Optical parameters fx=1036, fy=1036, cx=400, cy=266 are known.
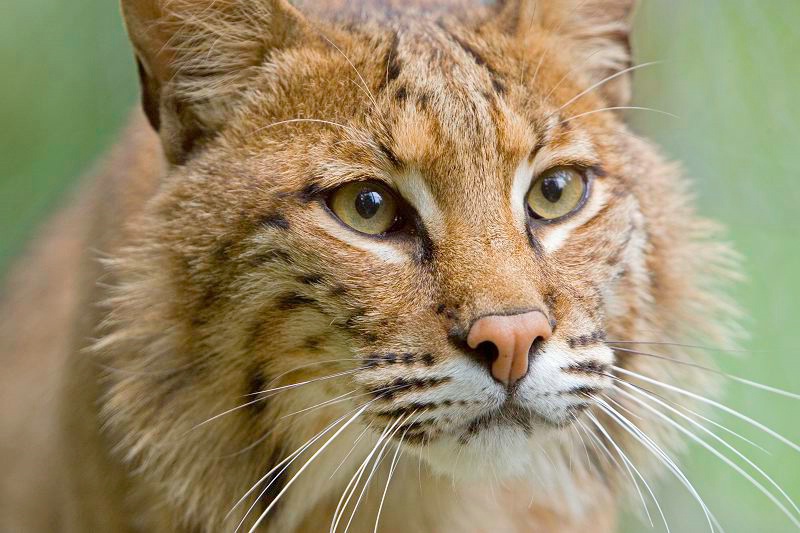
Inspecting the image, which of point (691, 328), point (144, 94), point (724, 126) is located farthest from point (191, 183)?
point (724, 126)

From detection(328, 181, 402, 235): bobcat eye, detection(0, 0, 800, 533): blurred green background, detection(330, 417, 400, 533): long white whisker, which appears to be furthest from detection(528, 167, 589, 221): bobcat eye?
detection(0, 0, 800, 533): blurred green background

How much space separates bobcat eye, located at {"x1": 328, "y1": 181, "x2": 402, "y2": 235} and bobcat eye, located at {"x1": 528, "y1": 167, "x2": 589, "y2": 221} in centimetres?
39

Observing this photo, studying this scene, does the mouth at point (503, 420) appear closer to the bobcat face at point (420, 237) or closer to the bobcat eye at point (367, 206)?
the bobcat face at point (420, 237)

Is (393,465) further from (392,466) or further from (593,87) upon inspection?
(593,87)

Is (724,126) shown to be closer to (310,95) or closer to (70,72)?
(310,95)

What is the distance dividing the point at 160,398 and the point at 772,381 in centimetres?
285

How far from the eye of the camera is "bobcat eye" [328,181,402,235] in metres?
2.67

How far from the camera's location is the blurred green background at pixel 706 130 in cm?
439

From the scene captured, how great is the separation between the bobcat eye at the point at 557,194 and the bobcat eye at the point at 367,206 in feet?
1.28

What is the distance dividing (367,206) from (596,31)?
3.48 ft

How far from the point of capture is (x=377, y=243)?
2643 mm

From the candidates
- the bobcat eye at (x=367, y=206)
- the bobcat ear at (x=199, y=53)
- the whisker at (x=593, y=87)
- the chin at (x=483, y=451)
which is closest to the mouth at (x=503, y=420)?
the chin at (x=483, y=451)

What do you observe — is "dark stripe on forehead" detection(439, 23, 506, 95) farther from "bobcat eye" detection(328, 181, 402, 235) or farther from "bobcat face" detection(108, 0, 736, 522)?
"bobcat eye" detection(328, 181, 402, 235)

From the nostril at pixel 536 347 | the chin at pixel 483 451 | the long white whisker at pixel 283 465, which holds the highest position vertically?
the nostril at pixel 536 347
